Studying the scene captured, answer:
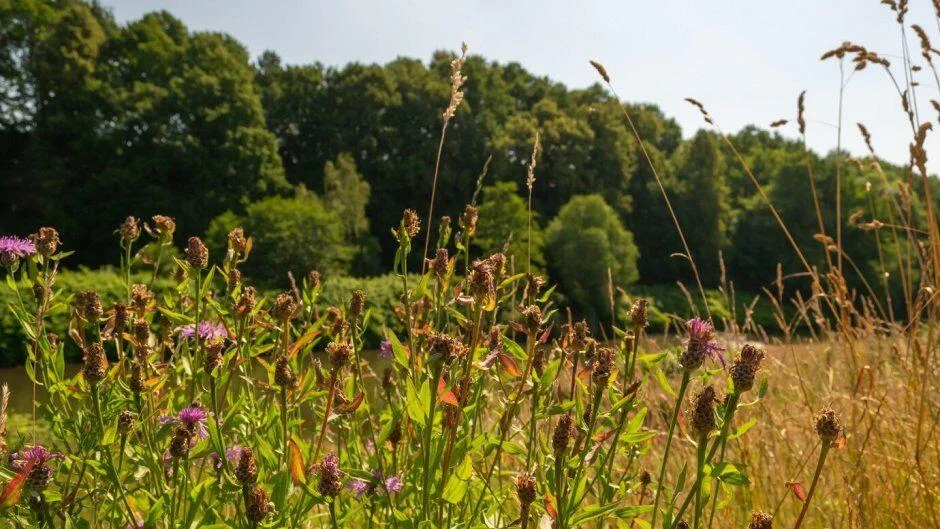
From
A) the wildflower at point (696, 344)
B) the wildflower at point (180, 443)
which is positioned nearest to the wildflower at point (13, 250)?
the wildflower at point (180, 443)

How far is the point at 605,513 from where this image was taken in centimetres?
103

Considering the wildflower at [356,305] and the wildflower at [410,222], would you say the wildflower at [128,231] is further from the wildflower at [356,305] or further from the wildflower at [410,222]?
the wildflower at [410,222]

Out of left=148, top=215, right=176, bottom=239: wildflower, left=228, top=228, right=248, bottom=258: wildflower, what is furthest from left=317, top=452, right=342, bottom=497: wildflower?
left=148, top=215, right=176, bottom=239: wildflower

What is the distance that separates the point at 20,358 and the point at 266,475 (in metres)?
13.6

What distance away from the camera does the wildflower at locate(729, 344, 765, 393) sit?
920 millimetres

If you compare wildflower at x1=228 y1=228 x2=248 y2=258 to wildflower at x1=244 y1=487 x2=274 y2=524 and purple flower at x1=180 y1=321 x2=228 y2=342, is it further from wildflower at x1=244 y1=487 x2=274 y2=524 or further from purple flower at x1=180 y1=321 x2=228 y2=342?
wildflower at x1=244 y1=487 x2=274 y2=524

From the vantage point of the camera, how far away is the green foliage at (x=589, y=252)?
25562mm

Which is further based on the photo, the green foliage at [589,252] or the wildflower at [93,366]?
the green foliage at [589,252]

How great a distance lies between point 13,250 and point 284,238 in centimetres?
1892

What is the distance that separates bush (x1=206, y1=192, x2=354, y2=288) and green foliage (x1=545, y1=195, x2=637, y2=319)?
8.99 metres

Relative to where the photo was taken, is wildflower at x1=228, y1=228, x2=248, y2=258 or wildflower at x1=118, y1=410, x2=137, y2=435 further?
wildflower at x1=228, y1=228, x2=248, y2=258

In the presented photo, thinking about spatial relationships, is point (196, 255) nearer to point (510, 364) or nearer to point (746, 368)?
point (510, 364)

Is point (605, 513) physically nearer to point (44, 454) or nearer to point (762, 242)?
point (44, 454)

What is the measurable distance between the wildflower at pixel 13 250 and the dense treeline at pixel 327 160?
1684 cm
